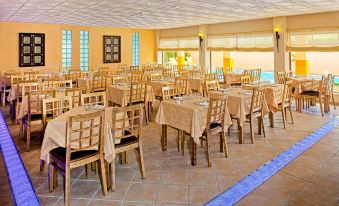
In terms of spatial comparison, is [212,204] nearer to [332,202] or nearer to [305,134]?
[332,202]

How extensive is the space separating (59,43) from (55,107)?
853cm

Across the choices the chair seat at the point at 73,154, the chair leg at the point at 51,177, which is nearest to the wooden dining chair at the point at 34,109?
the chair leg at the point at 51,177

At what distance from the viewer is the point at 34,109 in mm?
5227

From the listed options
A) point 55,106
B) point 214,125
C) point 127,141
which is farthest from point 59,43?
point 127,141

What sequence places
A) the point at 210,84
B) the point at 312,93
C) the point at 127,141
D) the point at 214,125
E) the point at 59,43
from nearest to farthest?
the point at 127,141 → the point at 214,125 → the point at 210,84 → the point at 312,93 → the point at 59,43

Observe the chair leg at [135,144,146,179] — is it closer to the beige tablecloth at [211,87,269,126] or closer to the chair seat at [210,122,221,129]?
the chair seat at [210,122,221,129]

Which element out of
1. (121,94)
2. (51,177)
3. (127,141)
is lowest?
(51,177)

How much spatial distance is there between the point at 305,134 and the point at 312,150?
980 millimetres

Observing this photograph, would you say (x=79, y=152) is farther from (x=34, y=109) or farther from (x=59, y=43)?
(x=59, y=43)

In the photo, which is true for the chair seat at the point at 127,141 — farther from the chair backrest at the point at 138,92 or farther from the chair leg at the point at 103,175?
the chair backrest at the point at 138,92

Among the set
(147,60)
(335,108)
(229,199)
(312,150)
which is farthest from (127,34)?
(229,199)

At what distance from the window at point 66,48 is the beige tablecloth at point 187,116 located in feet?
31.2

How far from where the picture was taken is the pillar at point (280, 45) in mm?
9961

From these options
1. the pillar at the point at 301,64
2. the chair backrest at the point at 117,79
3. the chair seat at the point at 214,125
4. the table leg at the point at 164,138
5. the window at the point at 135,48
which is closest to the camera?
the chair seat at the point at 214,125
